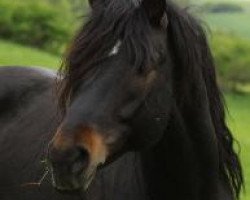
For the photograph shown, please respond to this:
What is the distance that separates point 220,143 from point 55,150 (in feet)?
4.07

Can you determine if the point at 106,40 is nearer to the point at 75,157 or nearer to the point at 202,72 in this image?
the point at 75,157

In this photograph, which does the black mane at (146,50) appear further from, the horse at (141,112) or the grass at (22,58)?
the grass at (22,58)

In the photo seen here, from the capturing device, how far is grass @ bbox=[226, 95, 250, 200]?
13.9 metres

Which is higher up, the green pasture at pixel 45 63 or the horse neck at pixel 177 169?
the green pasture at pixel 45 63

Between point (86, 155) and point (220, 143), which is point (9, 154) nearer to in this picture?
point (220, 143)

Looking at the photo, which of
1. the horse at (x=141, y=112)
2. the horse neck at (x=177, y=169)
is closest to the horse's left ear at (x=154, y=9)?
the horse at (x=141, y=112)

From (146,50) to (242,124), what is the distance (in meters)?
20.1

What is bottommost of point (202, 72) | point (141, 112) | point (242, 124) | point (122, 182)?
point (122, 182)

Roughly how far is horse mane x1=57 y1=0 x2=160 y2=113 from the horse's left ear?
1.0 inches

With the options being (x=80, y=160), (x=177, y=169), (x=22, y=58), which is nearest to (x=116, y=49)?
(x=80, y=160)

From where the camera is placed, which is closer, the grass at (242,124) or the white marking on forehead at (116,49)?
the white marking on forehead at (116,49)

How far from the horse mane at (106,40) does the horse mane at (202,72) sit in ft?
0.70

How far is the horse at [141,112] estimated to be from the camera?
3.02m

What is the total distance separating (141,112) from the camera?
126 inches
